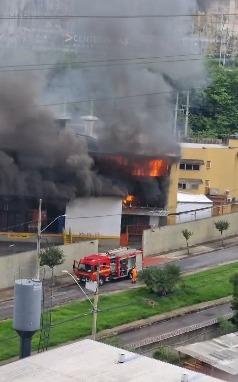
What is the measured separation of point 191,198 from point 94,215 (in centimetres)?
682

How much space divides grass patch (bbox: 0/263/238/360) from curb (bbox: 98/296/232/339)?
0.21 meters

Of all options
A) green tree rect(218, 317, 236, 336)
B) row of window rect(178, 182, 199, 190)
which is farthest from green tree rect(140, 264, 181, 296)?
row of window rect(178, 182, 199, 190)

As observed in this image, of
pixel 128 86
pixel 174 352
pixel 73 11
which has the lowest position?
pixel 174 352

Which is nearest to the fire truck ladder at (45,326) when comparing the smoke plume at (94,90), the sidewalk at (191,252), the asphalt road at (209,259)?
the sidewalk at (191,252)

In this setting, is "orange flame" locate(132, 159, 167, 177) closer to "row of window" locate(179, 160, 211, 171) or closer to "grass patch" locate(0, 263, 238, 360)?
"row of window" locate(179, 160, 211, 171)

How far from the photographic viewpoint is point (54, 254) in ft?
103

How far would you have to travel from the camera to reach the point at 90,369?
1688 cm

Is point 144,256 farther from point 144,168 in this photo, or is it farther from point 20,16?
point 20,16

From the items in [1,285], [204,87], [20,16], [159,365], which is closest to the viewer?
[159,365]

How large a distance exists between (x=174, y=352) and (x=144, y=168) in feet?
55.6

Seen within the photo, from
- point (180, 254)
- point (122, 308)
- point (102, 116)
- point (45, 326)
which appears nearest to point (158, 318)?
point (122, 308)

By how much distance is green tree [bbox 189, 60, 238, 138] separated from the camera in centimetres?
6378

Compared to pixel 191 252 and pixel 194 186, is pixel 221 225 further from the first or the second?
pixel 194 186

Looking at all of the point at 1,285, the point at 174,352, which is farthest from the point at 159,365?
the point at 1,285
